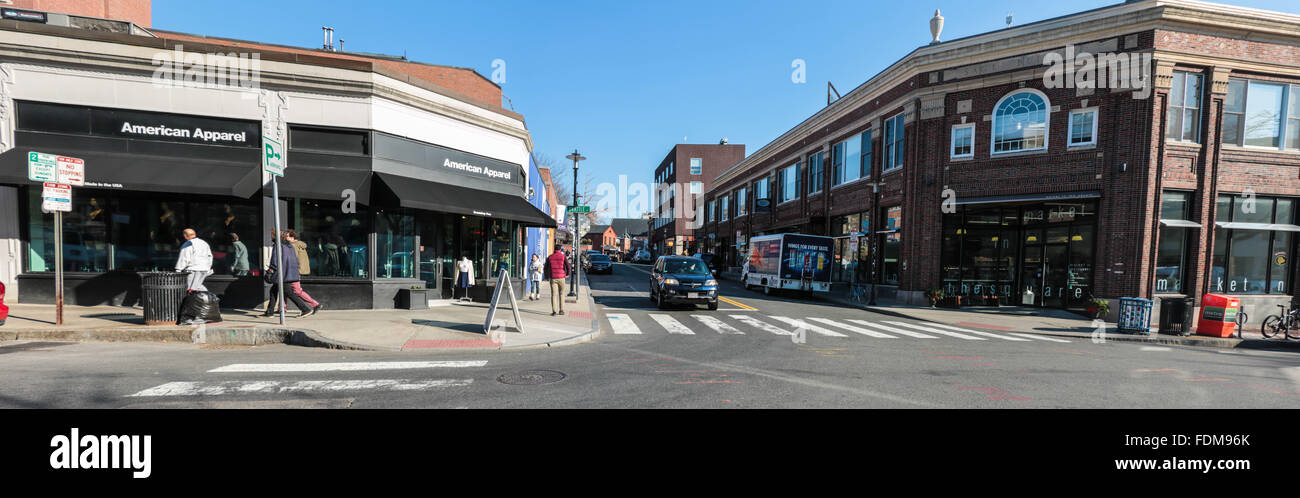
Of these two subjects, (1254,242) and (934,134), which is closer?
(1254,242)

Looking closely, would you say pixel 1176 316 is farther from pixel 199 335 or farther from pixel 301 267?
pixel 301 267

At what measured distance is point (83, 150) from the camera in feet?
33.2

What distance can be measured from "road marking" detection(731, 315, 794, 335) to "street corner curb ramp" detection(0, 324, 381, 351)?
7720 mm

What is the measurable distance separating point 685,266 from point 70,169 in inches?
532

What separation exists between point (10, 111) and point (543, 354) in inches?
514

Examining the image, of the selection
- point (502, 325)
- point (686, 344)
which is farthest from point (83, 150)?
point (686, 344)

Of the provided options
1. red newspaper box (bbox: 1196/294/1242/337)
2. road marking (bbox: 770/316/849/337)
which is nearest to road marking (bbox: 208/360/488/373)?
road marking (bbox: 770/316/849/337)

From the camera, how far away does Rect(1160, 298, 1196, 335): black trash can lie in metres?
11.5

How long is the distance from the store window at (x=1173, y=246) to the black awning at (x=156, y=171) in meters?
24.7

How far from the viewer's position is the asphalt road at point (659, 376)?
16.0 ft

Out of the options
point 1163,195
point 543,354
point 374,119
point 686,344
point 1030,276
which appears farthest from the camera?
point 1030,276

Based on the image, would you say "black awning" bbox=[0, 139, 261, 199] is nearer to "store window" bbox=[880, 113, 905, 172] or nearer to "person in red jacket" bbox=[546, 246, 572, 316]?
"person in red jacket" bbox=[546, 246, 572, 316]

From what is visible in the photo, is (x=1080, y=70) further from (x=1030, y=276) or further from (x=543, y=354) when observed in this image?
(x=543, y=354)

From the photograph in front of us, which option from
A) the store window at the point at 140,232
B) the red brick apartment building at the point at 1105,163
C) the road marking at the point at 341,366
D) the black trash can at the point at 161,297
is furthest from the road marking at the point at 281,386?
the red brick apartment building at the point at 1105,163
